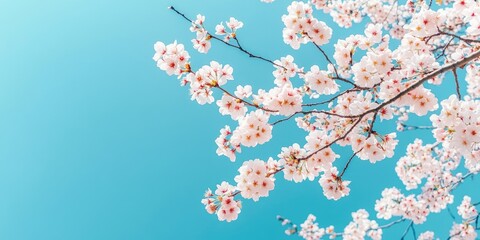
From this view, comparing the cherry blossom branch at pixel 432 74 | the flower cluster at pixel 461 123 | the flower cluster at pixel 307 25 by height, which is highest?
the flower cluster at pixel 307 25

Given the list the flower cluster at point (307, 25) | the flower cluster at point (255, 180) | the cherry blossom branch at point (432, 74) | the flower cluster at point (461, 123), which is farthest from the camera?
the flower cluster at point (307, 25)

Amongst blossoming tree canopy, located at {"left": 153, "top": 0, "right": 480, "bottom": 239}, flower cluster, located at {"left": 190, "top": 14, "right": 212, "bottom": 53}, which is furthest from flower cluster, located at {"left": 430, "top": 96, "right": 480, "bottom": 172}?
flower cluster, located at {"left": 190, "top": 14, "right": 212, "bottom": 53}

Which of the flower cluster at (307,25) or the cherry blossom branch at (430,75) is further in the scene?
the flower cluster at (307,25)

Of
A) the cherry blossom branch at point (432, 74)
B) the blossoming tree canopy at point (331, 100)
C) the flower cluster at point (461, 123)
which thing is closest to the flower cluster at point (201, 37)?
the blossoming tree canopy at point (331, 100)

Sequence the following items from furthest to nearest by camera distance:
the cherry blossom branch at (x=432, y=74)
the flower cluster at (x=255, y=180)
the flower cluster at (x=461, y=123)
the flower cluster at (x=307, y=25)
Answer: the flower cluster at (x=307, y=25) < the flower cluster at (x=255, y=180) < the flower cluster at (x=461, y=123) < the cherry blossom branch at (x=432, y=74)

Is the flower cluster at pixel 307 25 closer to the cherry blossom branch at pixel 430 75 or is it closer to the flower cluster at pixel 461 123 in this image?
the cherry blossom branch at pixel 430 75

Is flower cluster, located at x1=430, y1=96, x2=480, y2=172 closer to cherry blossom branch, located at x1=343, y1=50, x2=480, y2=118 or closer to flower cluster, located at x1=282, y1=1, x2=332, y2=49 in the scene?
cherry blossom branch, located at x1=343, y1=50, x2=480, y2=118

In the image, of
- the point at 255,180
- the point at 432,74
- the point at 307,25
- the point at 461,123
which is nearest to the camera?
the point at 432,74

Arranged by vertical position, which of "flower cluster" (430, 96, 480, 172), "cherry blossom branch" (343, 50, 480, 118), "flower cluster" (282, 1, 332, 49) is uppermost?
"flower cluster" (282, 1, 332, 49)

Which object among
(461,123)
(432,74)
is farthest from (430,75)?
(461,123)

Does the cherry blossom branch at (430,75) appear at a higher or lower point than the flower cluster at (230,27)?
lower

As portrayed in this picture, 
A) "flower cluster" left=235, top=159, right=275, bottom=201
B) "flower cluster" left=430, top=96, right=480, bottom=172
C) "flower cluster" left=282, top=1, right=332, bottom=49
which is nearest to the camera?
"flower cluster" left=430, top=96, right=480, bottom=172

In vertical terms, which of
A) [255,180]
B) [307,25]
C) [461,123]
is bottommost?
[461,123]

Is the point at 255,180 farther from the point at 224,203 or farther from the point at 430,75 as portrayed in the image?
the point at 430,75
